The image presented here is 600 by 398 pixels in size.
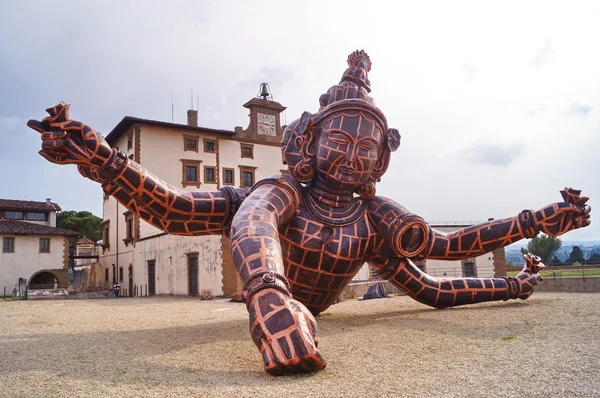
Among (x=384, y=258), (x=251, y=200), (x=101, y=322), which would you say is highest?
(x=251, y=200)

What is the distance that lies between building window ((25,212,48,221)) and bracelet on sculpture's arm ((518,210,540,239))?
36304 millimetres

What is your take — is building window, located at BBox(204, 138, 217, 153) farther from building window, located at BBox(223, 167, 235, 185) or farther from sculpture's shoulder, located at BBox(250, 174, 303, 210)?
sculpture's shoulder, located at BBox(250, 174, 303, 210)

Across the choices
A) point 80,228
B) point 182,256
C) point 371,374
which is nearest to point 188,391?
point 371,374

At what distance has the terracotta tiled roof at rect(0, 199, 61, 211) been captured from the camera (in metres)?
33.2

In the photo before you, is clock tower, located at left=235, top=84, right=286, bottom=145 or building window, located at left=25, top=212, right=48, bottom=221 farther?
building window, located at left=25, top=212, right=48, bottom=221

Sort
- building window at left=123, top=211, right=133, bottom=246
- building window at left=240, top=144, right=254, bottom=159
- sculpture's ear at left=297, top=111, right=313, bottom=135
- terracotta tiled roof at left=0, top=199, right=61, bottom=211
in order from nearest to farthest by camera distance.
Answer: sculpture's ear at left=297, top=111, right=313, bottom=135 < building window at left=123, top=211, right=133, bottom=246 < building window at left=240, top=144, right=254, bottom=159 < terracotta tiled roof at left=0, top=199, right=61, bottom=211

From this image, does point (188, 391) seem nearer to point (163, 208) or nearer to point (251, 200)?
point (251, 200)

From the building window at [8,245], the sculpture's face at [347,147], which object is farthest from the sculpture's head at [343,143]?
the building window at [8,245]

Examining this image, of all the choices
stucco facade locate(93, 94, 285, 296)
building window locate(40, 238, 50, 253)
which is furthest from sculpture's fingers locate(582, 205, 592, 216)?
building window locate(40, 238, 50, 253)

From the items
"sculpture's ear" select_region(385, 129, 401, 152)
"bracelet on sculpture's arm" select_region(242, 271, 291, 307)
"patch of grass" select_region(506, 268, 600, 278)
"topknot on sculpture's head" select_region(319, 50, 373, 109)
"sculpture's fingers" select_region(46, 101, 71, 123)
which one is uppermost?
"topknot on sculpture's head" select_region(319, 50, 373, 109)

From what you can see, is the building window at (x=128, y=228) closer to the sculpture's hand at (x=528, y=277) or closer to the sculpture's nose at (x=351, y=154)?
the sculpture's hand at (x=528, y=277)

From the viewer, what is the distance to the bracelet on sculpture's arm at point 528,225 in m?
4.88

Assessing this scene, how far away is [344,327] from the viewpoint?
14.4 ft

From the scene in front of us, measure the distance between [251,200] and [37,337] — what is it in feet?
8.72
